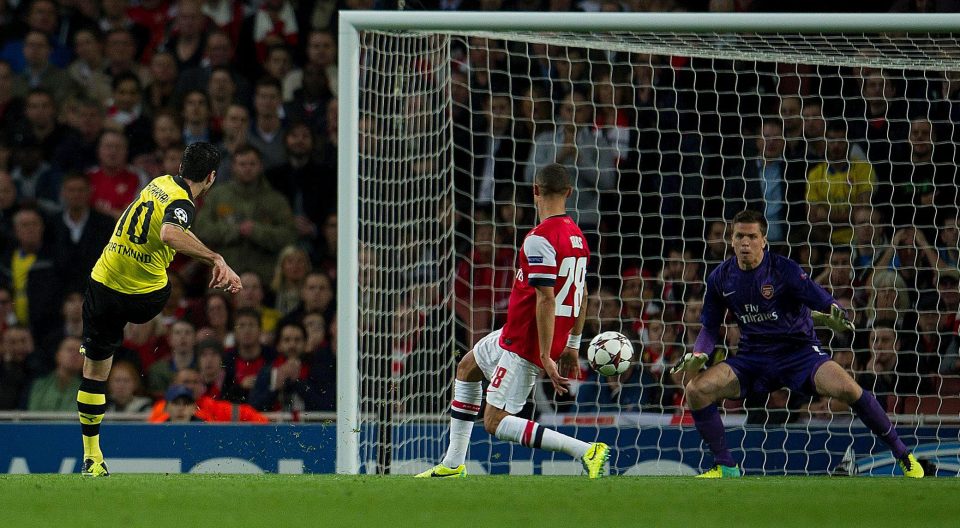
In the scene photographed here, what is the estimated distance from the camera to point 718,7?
10.9 meters

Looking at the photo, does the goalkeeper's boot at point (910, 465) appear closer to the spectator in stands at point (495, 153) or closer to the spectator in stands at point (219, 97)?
the spectator in stands at point (495, 153)

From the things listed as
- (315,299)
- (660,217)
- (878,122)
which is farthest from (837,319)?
(315,299)

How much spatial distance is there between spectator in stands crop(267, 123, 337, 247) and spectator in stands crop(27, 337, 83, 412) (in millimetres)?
2042

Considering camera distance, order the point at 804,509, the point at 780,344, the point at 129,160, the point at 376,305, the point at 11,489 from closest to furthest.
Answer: the point at 804,509
the point at 11,489
the point at 780,344
the point at 376,305
the point at 129,160

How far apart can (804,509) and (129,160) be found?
7425 millimetres

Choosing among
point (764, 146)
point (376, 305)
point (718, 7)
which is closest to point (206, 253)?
point (376, 305)

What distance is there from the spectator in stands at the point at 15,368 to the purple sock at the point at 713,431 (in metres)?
5.16

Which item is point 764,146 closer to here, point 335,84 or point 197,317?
point 335,84

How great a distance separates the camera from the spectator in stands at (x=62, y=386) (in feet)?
31.5

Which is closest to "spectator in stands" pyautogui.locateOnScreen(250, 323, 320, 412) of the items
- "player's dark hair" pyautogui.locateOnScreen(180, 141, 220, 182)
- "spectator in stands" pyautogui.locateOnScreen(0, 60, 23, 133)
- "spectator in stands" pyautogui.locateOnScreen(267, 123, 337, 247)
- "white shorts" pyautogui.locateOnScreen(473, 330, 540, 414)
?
"spectator in stands" pyautogui.locateOnScreen(267, 123, 337, 247)

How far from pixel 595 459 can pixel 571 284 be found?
3.00 feet

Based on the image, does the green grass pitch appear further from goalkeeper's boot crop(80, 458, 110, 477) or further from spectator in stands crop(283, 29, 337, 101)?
spectator in stands crop(283, 29, 337, 101)

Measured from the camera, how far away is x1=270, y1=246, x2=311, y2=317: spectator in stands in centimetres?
998

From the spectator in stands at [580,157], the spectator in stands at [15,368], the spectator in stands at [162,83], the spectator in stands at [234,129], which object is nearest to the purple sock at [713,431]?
the spectator in stands at [580,157]
